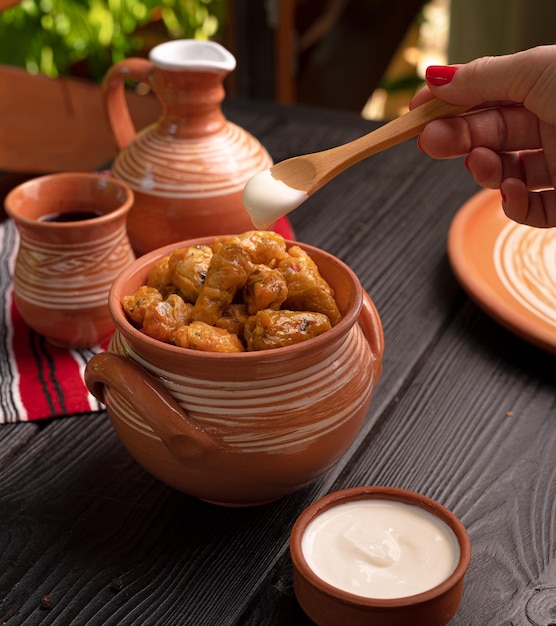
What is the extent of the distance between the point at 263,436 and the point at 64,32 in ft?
7.52

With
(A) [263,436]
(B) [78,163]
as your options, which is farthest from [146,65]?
(B) [78,163]

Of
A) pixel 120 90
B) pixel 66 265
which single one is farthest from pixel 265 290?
pixel 120 90

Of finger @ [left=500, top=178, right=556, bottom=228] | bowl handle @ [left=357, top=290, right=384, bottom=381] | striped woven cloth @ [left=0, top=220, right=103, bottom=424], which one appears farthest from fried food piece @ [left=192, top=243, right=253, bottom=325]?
finger @ [left=500, top=178, right=556, bottom=228]

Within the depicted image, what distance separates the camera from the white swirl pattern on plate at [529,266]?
1.10 m

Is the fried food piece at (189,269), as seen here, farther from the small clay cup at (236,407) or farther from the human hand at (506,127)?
the human hand at (506,127)

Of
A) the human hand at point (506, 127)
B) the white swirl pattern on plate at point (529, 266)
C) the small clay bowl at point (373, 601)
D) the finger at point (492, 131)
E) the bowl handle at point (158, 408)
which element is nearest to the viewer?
the small clay bowl at point (373, 601)

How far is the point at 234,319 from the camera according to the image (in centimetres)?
81

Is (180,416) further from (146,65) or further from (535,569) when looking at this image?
(146,65)

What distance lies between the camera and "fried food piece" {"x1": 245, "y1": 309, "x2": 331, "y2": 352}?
2.46 ft

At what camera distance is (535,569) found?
759 mm

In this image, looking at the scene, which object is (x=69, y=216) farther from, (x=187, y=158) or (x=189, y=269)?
(x=189, y=269)

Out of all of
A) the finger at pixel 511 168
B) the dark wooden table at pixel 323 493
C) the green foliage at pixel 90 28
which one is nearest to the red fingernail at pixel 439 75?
Result: the finger at pixel 511 168

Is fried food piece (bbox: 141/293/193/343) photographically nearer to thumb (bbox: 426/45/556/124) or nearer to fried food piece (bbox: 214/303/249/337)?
fried food piece (bbox: 214/303/249/337)

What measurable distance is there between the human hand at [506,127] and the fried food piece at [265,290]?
0.84 ft
